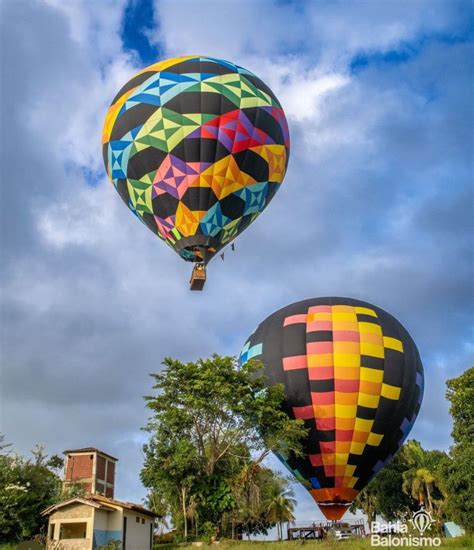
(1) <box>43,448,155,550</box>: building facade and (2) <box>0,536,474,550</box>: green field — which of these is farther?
(1) <box>43,448,155,550</box>: building facade

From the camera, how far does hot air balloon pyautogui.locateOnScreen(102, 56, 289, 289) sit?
2538cm

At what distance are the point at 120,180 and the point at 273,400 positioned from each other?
11.9 metres

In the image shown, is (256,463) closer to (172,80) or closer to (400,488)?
(172,80)

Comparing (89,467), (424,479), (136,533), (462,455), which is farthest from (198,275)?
(89,467)

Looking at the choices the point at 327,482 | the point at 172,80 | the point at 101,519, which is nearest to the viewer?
the point at 101,519

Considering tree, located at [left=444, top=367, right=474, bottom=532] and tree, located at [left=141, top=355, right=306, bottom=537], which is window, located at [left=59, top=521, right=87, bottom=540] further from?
tree, located at [left=444, top=367, right=474, bottom=532]

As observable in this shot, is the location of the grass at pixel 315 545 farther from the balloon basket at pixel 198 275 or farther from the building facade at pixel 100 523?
the balloon basket at pixel 198 275

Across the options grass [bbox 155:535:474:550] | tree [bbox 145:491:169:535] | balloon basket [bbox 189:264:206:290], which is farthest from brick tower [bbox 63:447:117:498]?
balloon basket [bbox 189:264:206:290]

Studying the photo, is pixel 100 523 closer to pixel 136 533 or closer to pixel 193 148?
pixel 136 533

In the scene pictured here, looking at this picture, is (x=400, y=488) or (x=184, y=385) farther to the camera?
(x=400, y=488)

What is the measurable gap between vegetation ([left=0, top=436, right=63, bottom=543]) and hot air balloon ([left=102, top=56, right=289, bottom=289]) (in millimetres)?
13031

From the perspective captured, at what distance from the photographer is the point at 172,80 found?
26.2m

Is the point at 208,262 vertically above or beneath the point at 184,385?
above

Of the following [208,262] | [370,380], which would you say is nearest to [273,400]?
[370,380]
